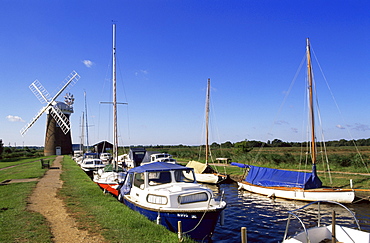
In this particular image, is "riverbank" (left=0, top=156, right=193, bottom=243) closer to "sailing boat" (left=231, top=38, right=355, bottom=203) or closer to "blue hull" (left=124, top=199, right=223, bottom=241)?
"blue hull" (left=124, top=199, right=223, bottom=241)

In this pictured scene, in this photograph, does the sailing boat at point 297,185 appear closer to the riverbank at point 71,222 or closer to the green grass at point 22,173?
the riverbank at point 71,222

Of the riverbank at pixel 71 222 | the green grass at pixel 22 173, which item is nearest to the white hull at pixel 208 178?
the riverbank at pixel 71 222

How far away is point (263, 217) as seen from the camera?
51.6 feet

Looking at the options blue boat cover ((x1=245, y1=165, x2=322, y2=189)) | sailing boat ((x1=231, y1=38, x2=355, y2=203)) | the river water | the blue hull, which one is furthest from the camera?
blue boat cover ((x1=245, y1=165, x2=322, y2=189))

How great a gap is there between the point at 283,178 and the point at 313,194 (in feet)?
9.79

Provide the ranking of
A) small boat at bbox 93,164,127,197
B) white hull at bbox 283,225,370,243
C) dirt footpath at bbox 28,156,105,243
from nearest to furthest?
white hull at bbox 283,225,370,243, dirt footpath at bbox 28,156,105,243, small boat at bbox 93,164,127,197

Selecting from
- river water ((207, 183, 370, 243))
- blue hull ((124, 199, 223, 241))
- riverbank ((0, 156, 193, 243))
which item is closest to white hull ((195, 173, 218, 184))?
river water ((207, 183, 370, 243))

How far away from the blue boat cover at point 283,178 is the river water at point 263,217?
1449 mm

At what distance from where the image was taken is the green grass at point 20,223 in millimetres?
8438

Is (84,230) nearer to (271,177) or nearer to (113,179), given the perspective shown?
(113,179)

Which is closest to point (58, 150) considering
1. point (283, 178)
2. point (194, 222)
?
point (283, 178)

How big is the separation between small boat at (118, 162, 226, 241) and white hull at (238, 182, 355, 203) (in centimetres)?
983

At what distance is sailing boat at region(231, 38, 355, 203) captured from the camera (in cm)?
1853

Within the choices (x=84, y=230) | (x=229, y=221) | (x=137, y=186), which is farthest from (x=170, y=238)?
(x=229, y=221)
